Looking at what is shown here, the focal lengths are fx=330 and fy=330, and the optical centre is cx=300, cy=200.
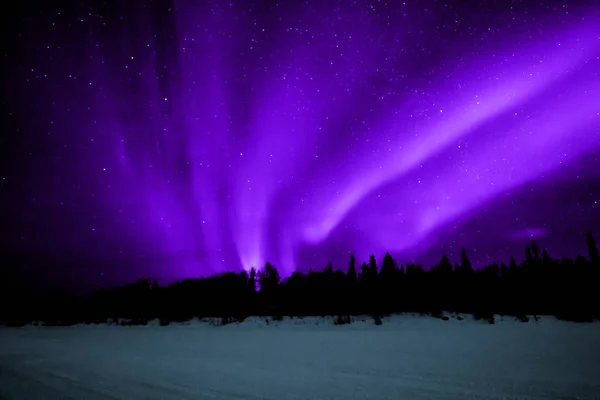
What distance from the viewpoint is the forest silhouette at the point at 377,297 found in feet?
126

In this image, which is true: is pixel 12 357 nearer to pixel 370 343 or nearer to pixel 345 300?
pixel 370 343

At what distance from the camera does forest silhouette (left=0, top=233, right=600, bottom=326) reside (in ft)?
126

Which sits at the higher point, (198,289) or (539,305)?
(198,289)

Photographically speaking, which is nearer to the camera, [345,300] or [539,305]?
[539,305]

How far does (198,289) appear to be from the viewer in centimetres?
5700

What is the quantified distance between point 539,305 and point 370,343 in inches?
1486

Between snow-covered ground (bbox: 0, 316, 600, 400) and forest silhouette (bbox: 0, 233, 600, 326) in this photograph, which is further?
forest silhouette (bbox: 0, 233, 600, 326)

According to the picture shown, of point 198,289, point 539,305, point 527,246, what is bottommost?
point 539,305

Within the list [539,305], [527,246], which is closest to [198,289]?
[539,305]

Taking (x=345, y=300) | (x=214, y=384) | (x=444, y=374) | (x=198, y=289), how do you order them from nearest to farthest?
(x=214, y=384) < (x=444, y=374) < (x=345, y=300) < (x=198, y=289)

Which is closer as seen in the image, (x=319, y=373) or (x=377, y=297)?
(x=319, y=373)

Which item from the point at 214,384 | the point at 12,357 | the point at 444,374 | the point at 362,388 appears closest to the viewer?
the point at 362,388

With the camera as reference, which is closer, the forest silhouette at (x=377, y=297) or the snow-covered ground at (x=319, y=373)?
the snow-covered ground at (x=319, y=373)

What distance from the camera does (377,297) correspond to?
147ft
